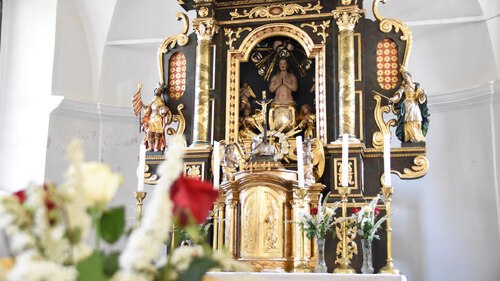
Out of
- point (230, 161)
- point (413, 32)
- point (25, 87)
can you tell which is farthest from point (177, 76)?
point (413, 32)

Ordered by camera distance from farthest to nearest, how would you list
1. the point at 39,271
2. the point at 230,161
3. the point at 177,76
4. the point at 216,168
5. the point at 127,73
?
the point at 127,73 < the point at 177,76 < the point at 230,161 < the point at 216,168 < the point at 39,271

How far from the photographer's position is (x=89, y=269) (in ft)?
3.75

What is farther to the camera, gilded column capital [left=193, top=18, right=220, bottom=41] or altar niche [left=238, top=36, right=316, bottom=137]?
gilded column capital [left=193, top=18, right=220, bottom=41]

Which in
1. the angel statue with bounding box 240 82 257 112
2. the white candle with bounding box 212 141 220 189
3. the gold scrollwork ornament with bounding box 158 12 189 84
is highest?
the gold scrollwork ornament with bounding box 158 12 189 84

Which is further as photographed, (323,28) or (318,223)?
(323,28)

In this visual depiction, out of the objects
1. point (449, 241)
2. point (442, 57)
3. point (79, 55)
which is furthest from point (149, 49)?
point (449, 241)

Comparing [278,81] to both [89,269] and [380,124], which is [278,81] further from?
[89,269]

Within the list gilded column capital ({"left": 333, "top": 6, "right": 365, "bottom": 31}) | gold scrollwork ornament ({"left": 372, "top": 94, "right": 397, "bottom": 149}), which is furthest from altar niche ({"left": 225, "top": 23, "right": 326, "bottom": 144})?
gold scrollwork ornament ({"left": 372, "top": 94, "right": 397, "bottom": 149})

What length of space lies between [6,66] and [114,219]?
29.0ft

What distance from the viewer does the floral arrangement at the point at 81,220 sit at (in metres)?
1.12

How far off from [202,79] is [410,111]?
2.46 meters

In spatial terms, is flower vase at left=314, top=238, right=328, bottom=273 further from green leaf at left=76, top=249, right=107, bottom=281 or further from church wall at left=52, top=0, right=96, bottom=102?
church wall at left=52, top=0, right=96, bottom=102

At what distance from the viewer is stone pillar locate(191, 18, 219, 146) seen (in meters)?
7.79

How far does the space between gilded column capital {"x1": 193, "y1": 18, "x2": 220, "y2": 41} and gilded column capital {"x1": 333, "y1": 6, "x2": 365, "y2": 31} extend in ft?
4.95
